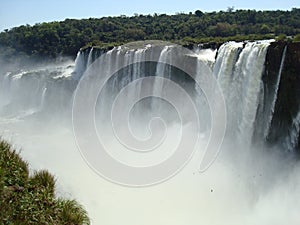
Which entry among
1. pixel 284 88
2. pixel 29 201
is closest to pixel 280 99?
pixel 284 88

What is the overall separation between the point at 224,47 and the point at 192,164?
522 cm

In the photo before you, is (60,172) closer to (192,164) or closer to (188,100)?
(192,164)

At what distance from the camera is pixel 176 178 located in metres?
12.9

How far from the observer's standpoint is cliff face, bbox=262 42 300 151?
484 inches

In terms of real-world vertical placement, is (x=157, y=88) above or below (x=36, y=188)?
above

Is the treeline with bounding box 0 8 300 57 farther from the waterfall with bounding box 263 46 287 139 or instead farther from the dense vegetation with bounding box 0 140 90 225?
the dense vegetation with bounding box 0 140 90 225

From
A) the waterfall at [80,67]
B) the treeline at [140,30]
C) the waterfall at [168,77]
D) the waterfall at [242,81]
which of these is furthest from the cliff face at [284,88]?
the treeline at [140,30]

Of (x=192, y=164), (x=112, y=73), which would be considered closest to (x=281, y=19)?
(x=112, y=73)

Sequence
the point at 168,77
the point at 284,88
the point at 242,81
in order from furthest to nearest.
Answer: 1. the point at 168,77
2. the point at 242,81
3. the point at 284,88

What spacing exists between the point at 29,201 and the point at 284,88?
34.7ft

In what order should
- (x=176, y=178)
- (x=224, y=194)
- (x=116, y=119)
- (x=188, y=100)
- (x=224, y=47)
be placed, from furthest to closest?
(x=116, y=119) < (x=188, y=100) < (x=224, y=47) < (x=176, y=178) < (x=224, y=194)

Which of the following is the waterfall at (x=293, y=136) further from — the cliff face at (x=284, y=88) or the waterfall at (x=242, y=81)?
the waterfall at (x=242, y=81)

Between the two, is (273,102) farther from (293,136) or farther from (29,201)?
(29,201)

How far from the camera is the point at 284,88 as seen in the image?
498 inches
